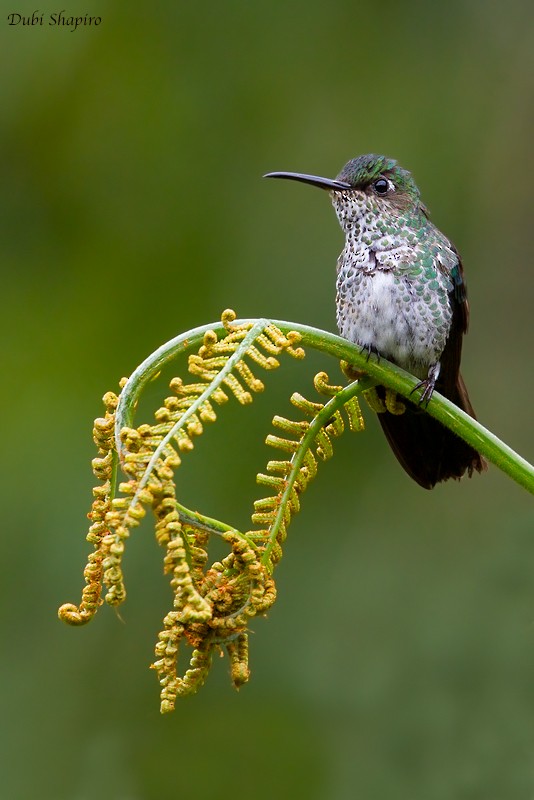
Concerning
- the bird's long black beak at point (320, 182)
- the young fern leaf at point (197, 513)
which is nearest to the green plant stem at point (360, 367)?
the young fern leaf at point (197, 513)

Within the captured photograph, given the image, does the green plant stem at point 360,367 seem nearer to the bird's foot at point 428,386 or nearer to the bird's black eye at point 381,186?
the bird's foot at point 428,386

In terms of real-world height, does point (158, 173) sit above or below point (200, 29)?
below

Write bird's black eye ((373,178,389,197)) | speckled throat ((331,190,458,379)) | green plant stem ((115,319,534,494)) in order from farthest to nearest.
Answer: bird's black eye ((373,178,389,197)), speckled throat ((331,190,458,379)), green plant stem ((115,319,534,494))

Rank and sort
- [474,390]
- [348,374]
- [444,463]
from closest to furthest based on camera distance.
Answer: [348,374] < [444,463] < [474,390]

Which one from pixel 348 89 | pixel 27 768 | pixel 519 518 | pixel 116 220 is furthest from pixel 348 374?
pixel 348 89

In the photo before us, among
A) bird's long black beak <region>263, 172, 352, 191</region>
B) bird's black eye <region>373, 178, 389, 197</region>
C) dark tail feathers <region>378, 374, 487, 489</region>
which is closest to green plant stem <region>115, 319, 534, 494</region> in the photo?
dark tail feathers <region>378, 374, 487, 489</region>

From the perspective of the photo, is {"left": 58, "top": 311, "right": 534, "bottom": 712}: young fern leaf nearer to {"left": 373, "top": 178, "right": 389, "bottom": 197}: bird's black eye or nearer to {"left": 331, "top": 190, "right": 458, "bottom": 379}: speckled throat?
{"left": 331, "top": 190, "right": 458, "bottom": 379}: speckled throat

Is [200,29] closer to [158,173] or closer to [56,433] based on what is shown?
[158,173]

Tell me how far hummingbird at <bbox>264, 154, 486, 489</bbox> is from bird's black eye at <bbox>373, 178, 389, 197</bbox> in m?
0.04

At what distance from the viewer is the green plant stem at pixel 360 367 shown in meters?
1.93

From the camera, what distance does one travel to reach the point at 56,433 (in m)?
5.29

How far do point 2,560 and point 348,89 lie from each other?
2.91 metres

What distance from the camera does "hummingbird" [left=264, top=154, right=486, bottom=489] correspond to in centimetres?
321

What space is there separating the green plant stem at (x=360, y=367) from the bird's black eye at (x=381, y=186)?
142 cm
